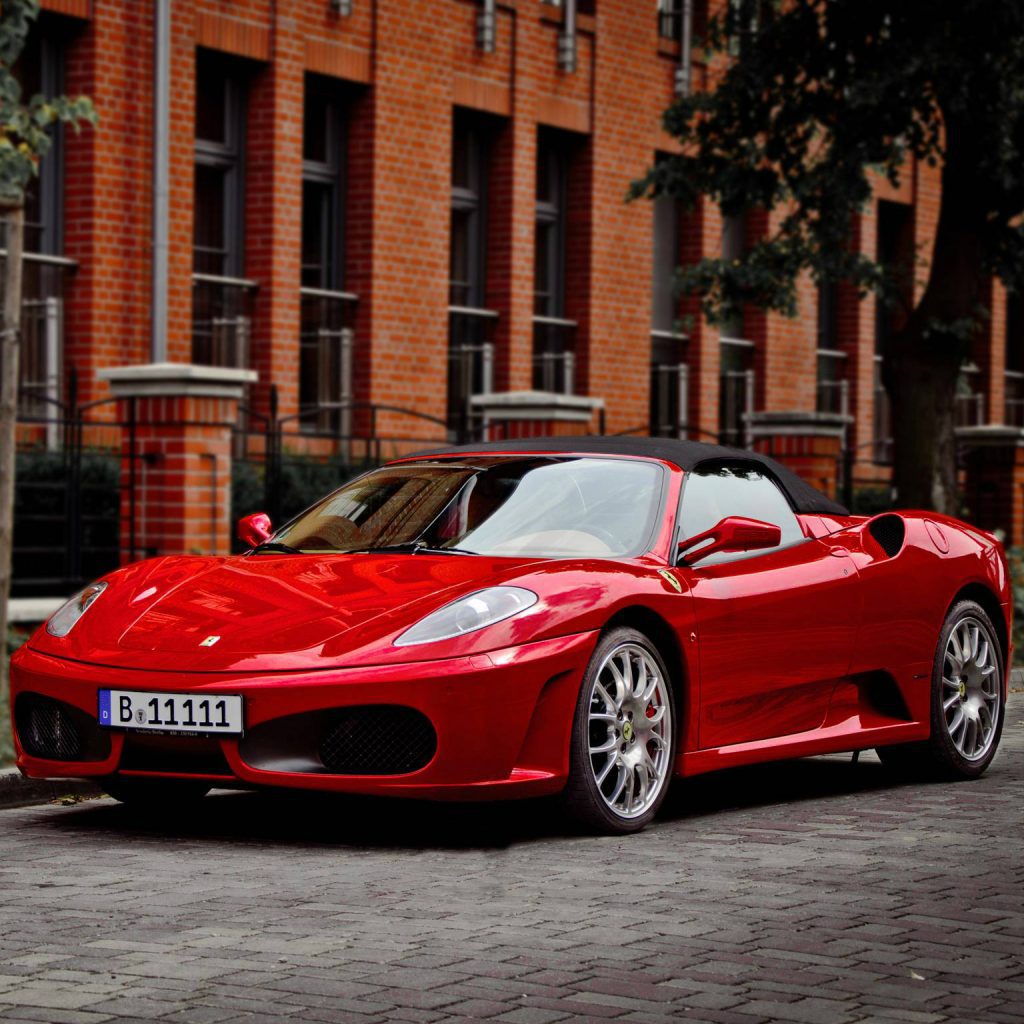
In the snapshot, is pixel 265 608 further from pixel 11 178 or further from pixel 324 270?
pixel 324 270

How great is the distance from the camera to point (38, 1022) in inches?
184

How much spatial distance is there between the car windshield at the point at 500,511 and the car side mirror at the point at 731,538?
0.17 m

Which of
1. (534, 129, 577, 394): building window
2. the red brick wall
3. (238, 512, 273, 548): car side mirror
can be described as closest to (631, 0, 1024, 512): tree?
the red brick wall

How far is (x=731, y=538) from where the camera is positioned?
778 centimetres

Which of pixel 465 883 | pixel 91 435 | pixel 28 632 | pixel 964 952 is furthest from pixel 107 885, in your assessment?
pixel 91 435

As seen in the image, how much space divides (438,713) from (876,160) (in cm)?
1246

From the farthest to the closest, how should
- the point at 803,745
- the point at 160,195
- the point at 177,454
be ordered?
the point at 160,195
the point at 177,454
the point at 803,745

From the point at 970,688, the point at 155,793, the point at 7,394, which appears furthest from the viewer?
the point at 7,394

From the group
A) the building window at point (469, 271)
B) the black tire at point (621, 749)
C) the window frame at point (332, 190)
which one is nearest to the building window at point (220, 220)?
the window frame at point (332, 190)

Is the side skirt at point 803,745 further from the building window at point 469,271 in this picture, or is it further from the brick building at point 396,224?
the building window at point 469,271

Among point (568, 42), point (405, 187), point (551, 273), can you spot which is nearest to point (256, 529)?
point (405, 187)

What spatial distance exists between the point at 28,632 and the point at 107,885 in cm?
783

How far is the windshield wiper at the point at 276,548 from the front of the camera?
830cm

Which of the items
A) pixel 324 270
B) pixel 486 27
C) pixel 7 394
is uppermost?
pixel 486 27
